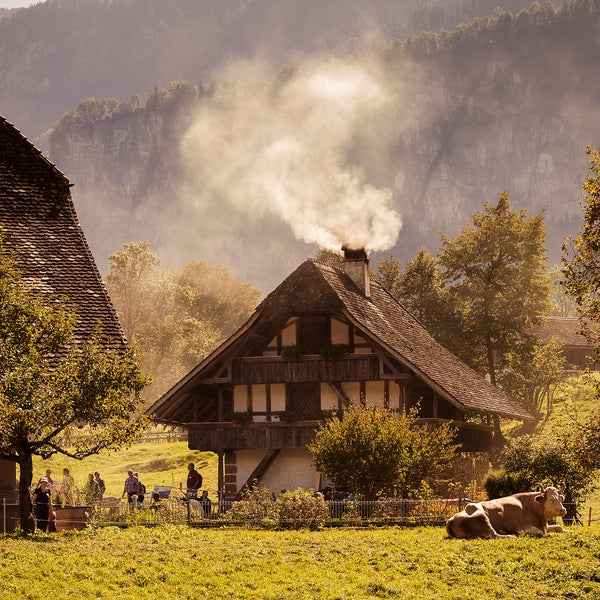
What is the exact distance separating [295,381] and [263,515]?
11193mm

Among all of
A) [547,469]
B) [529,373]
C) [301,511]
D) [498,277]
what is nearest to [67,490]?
[301,511]

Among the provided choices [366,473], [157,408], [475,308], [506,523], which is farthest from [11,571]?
[475,308]

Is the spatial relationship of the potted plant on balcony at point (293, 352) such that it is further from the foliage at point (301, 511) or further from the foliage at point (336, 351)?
the foliage at point (301, 511)

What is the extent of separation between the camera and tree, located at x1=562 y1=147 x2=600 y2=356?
2497cm

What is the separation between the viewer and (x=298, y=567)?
20344 mm

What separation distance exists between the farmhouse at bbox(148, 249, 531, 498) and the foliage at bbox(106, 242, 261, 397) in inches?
2281

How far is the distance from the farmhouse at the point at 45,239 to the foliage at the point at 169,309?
69285mm

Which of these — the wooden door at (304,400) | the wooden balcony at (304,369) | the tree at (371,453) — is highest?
the wooden balcony at (304,369)

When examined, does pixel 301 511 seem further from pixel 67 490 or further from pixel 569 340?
pixel 569 340

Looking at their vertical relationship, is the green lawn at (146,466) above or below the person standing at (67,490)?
above

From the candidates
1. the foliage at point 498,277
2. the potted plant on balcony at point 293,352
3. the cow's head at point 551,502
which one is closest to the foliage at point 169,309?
the foliage at point 498,277

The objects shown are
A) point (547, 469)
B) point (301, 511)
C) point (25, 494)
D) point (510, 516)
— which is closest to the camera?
point (25, 494)

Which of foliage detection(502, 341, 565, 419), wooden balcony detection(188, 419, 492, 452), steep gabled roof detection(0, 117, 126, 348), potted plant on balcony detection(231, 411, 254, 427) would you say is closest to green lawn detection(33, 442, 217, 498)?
wooden balcony detection(188, 419, 492, 452)

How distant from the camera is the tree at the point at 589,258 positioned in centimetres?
2497
